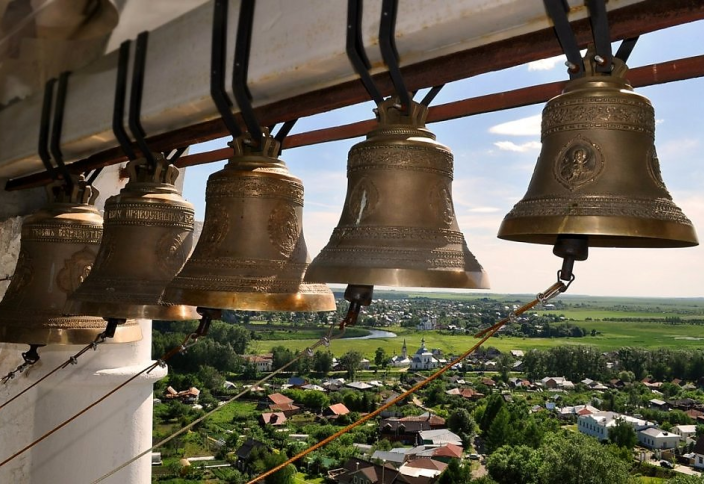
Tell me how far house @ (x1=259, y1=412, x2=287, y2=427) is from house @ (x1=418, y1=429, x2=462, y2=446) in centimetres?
341

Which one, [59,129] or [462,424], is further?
[462,424]

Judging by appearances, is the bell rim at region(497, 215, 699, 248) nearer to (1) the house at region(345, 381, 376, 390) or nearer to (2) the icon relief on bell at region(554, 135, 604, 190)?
(2) the icon relief on bell at region(554, 135, 604, 190)

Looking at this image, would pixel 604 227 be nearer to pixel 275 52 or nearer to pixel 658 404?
pixel 275 52

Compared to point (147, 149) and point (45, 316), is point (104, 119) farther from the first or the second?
point (45, 316)

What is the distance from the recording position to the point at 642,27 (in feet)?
4.04

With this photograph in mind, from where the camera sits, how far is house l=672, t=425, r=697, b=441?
16688 millimetres

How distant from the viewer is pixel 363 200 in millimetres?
1572

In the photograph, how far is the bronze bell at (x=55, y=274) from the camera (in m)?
2.39

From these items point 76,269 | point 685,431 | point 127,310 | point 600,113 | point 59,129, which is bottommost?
point 685,431

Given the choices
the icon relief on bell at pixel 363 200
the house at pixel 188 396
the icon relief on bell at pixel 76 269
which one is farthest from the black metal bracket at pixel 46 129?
the house at pixel 188 396

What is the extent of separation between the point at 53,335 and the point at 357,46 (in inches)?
61.2

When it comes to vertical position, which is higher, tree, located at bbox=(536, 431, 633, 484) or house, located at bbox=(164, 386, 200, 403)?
house, located at bbox=(164, 386, 200, 403)

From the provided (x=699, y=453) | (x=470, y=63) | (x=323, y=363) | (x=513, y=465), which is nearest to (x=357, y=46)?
(x=470, y=63)

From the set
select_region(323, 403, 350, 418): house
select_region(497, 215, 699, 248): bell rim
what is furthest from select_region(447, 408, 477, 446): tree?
select_region(497, 215, 699, 248): bell rim
